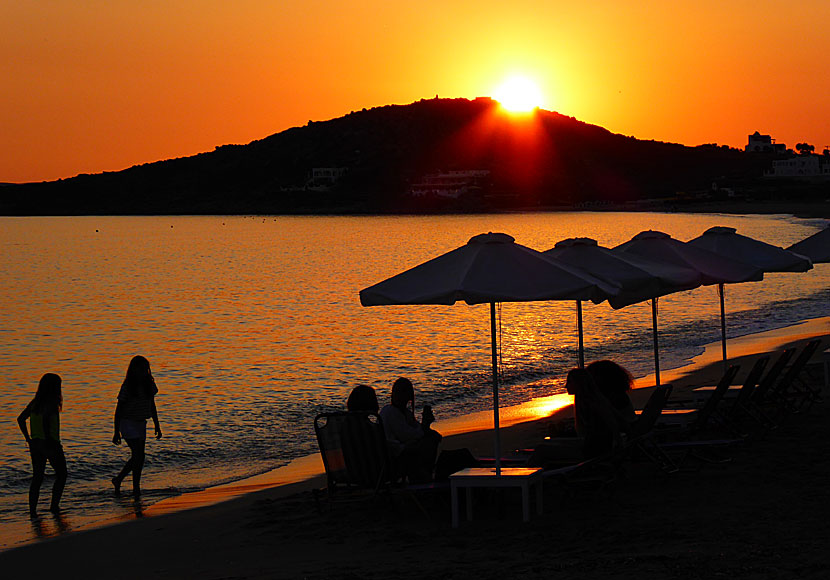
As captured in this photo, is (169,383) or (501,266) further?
(169,383)

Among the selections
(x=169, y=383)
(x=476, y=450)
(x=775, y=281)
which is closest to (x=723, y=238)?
(x=476, y=450)

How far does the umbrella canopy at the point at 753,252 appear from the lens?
43.8 ft

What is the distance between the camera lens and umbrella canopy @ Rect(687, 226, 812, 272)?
43.8 feet

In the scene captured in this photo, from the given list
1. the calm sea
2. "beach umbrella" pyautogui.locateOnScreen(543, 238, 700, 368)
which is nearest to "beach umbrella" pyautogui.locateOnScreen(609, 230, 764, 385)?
"beach umbrella" pyautogui.locateOnScreen(543, 238, 700, 368)

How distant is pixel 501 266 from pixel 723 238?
6.59m

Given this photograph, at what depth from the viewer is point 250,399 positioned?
2009 centimetres

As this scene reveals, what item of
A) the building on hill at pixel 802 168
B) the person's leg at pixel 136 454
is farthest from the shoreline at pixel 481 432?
the building on hill at pixel 802 168

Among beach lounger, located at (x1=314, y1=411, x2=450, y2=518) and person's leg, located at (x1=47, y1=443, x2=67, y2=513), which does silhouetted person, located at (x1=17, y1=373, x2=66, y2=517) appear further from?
beach lounger, located at (x1=314, y1=411, x2=450, y2=518)

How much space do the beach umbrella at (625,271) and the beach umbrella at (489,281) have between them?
167cm

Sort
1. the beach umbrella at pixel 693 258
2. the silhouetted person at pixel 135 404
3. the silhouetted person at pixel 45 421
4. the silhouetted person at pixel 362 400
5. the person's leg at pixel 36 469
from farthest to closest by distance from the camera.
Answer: the beach umbrella at pixel 693 258 < the silhouetted person at pixel 135 404 < the person's leg at pixel 36 469 < the silhouetted person at pixel 45 421 < the silhouetted person at pixel 362 400

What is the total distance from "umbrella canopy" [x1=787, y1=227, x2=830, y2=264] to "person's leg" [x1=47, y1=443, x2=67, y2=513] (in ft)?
33.0

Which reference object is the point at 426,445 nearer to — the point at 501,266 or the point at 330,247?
the point at 501,266

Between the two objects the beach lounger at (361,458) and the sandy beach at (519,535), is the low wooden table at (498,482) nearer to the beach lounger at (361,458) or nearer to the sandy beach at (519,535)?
the sandy beach at (519,535)

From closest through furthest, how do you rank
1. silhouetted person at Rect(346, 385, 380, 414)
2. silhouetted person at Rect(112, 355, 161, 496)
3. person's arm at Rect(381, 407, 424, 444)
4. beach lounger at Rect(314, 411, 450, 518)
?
beach lounger at Rect(314, 411, 450, 518)
silhouetted person at Rect(346, 385, 380, 414)
person's arm at Rect(381, 407, 424, 444)
silhouetted person at Rect(112, 355, 161, 496)
